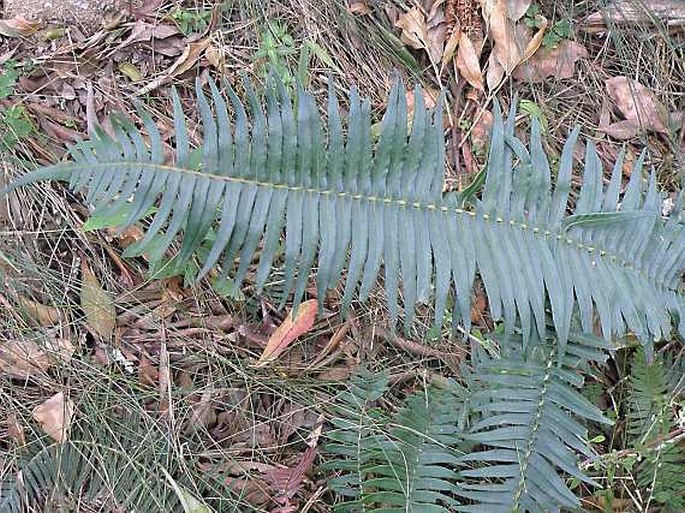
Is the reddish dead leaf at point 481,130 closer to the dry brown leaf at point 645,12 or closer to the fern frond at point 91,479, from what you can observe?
the dry brown leaf at point 645,12

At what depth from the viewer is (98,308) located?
238cm

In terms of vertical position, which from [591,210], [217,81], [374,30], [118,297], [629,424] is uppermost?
[374,30]

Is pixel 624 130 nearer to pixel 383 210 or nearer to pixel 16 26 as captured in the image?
pixel 383 210

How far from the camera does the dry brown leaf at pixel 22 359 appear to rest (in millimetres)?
2342

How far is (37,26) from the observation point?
2543mm

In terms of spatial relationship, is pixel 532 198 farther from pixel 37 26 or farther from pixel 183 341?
pixel 37 26

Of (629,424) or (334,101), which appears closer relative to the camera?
(334,101)

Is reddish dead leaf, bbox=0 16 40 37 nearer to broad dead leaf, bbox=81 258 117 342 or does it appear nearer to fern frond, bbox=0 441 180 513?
broad dead leaf, bbox=81 258 117 342

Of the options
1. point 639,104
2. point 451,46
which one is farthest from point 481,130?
point 639,104

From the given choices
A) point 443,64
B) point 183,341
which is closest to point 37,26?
point 183,341

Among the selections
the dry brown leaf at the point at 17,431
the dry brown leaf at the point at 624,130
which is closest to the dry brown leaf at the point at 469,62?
the dry brown leaf at the point at 624,130

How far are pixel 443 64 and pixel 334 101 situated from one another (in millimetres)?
847

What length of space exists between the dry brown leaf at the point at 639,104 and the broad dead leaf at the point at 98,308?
1831 millimetres

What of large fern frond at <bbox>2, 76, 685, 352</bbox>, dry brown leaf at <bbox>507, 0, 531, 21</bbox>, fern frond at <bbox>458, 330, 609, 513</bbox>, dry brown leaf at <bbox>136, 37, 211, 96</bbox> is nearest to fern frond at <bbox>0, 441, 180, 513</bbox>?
large fern frond at <bbox>2, 76, 685, 352</bbox>
